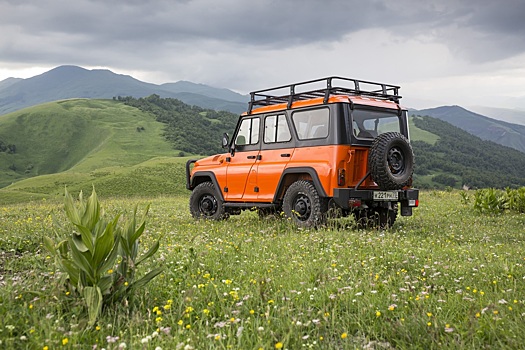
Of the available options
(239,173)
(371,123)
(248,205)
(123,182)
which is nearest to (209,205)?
(239,173)

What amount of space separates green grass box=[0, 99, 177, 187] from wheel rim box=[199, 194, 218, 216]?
100.0 meters

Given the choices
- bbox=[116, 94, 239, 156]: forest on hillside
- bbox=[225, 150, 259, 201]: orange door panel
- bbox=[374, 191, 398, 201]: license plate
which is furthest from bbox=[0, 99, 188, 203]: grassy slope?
bbox=[374, 191, 398, 201]: license plate

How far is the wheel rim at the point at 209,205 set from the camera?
1387 cm

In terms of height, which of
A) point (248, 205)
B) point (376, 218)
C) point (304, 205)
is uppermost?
point (304, 205)

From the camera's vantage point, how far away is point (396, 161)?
34.9 feet

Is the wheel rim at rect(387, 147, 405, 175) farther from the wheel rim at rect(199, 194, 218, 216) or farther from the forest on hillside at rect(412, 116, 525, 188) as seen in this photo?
the forest on hillside at rect(412, 116, 525, 188)

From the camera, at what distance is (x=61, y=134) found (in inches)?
5930

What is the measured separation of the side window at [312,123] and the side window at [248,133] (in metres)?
1.38

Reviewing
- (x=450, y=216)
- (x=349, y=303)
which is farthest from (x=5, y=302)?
(x=450, y=216)

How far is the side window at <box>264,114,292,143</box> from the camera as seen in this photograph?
38.0 ft

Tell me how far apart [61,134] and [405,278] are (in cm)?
15890

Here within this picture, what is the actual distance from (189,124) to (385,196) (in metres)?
147

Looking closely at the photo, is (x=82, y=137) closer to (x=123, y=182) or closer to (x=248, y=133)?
(x=123, y=182)

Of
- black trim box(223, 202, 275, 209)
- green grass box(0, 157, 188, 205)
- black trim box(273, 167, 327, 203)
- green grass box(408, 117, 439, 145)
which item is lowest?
green grass box(0, 157, 188, 205)
